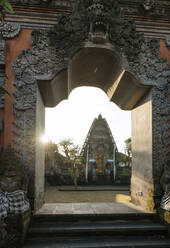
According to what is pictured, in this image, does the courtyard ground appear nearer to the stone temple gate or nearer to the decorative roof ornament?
the stone temple gate

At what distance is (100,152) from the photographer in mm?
20422

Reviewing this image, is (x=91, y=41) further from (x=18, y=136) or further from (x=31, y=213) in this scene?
(x=31, y=213)

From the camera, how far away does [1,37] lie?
468 centimetres

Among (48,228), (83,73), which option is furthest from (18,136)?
(83,73)

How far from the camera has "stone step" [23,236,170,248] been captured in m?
3.40

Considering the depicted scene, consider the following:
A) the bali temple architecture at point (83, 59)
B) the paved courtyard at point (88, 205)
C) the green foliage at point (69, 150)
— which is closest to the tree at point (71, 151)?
the green foliage at point (69, 150)

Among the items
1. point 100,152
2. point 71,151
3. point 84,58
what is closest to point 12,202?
point 84,58

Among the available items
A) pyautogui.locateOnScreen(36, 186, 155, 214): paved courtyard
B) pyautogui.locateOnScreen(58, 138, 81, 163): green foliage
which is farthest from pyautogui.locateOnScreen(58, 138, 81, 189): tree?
pyautogui.locateOnScreen(36, 186, 155, 214): paved courtyard

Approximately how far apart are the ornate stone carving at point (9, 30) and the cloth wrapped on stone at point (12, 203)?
3.49 meters

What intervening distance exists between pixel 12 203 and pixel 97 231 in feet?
5.62

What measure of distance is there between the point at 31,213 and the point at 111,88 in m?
3.99

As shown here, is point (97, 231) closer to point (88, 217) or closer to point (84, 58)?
point (88, 217)

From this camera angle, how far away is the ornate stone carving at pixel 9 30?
180 inches

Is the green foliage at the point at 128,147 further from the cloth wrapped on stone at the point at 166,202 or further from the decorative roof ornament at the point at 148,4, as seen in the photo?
the decorative roof ornament at the point at 148,4
